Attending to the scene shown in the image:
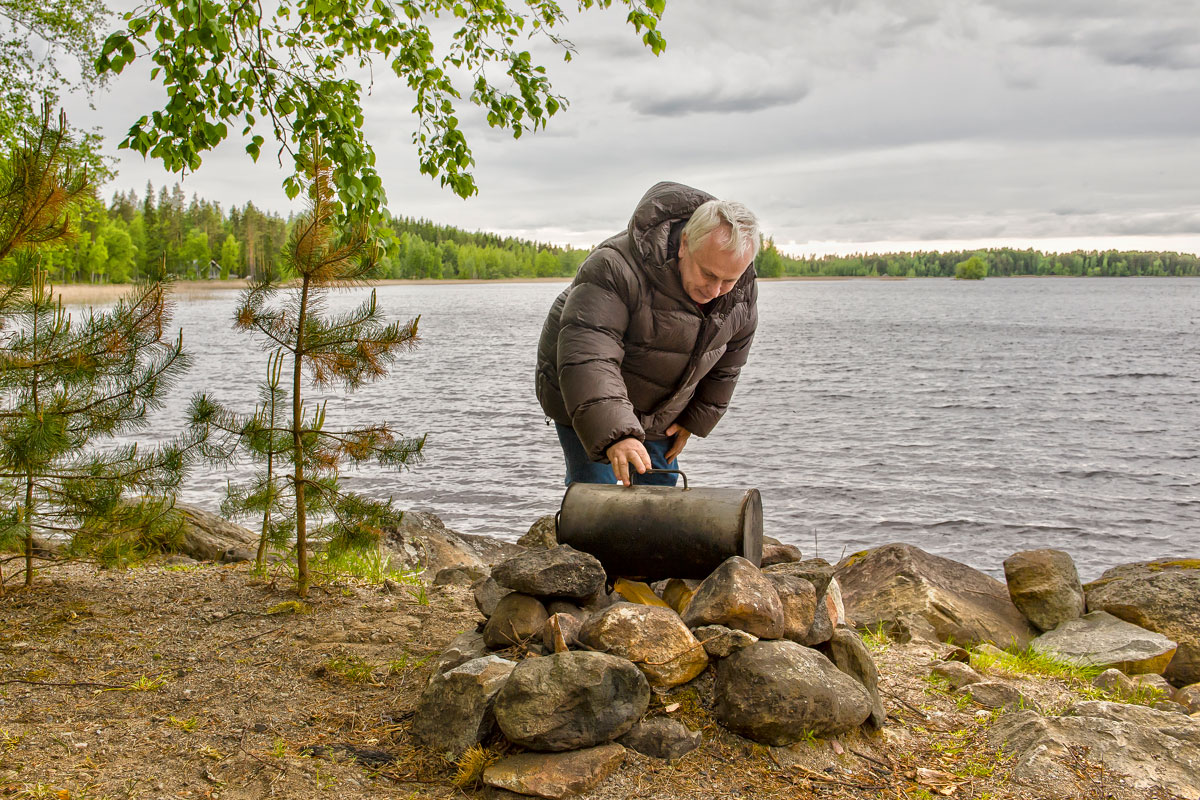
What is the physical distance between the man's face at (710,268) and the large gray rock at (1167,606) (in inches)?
184

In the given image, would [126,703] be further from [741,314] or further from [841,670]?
[741,314]

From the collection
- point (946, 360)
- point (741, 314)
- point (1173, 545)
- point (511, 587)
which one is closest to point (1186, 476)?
point (1173, 545)

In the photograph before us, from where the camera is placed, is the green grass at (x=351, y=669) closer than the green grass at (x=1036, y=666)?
Yes

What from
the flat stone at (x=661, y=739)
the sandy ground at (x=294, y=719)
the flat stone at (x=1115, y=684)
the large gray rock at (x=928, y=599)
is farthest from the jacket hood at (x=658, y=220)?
the flat stone at (x=1115, y=684)

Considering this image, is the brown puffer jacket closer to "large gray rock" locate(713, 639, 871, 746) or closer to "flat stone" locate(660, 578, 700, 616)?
"flat stone" locate(660, 578, 700, 616)

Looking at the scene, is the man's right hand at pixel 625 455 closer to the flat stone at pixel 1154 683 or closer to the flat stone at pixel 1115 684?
the flat stone at pixel 1115 684

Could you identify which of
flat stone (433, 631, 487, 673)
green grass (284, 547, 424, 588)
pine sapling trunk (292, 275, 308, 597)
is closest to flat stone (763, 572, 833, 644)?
flat stone (433, 631, 487, 673)

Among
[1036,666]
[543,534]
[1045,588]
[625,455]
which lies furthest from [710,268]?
[1045,588]

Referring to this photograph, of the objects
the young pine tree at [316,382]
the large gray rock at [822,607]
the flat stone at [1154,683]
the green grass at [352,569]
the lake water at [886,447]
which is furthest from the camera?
the lake water at [886,447]

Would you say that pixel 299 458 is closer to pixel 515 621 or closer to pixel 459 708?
pixel 515 621

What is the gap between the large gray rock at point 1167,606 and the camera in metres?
6.30

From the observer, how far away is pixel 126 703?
12.4 ft

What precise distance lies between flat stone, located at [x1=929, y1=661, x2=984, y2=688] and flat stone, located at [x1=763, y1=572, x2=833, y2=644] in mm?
962

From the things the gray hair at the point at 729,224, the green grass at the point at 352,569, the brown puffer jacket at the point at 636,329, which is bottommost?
the green grass at the point at 352,569
